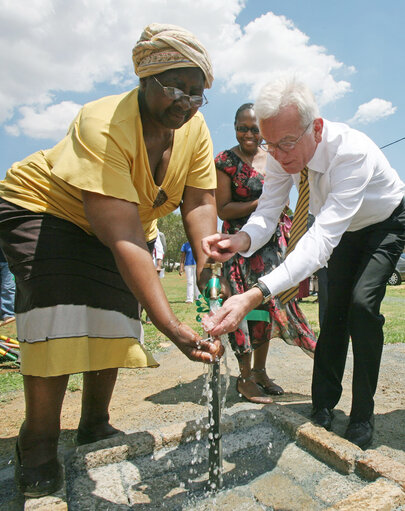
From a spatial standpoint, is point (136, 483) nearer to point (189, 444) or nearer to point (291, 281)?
point (189, 444)

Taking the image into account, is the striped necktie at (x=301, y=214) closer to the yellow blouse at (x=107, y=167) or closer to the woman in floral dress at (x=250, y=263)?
the woman in floral dress at (x=250, y=263)

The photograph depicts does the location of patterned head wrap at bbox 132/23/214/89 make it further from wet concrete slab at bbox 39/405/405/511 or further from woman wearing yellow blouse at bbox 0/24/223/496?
wet concrete slab at bbox 39/405/405/511

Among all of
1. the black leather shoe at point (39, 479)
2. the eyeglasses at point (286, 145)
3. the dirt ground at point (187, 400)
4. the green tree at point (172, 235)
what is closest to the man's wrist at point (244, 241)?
the eyeglasses at point (286, 145)

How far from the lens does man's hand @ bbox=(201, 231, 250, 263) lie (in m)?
2.33

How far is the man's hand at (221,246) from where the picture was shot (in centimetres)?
233

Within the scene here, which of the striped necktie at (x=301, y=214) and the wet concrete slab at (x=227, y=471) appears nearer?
the wet concrete slab at (x=227, y=471)

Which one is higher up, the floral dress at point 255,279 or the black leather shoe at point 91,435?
the floral dress at point 255,279

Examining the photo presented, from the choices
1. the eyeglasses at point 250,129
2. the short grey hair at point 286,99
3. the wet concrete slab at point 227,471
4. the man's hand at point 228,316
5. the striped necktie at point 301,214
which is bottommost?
the wet concrete slab at point 227,471

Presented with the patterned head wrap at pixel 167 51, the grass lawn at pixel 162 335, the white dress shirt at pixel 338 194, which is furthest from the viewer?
the grass lawn at pixel 162 335

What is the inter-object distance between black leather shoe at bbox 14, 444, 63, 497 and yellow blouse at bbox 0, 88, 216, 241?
118 cm

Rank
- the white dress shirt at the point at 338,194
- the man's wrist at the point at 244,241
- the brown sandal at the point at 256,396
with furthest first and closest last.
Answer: the brown sandal at the point at 256,396, the man's wrist at the point at 244,241, the white dress shirt at the point at 338,194

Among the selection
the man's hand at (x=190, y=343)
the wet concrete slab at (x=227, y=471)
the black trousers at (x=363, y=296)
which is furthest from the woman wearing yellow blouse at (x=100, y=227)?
the black trousers at (x=363, y=296)

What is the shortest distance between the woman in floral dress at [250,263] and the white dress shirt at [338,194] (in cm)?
68

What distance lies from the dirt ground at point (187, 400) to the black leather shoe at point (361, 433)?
103 mm
